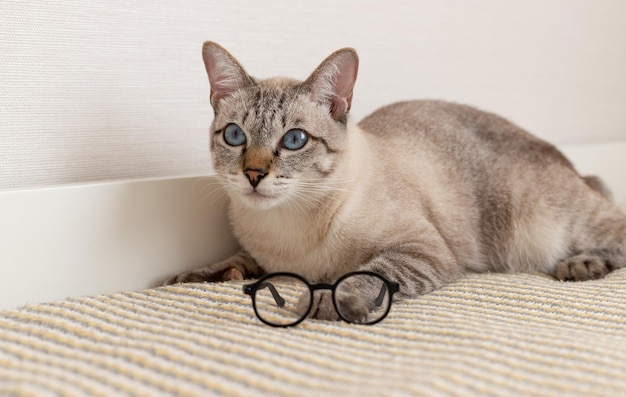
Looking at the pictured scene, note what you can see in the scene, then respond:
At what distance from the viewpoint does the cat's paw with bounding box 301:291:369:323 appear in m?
1.34

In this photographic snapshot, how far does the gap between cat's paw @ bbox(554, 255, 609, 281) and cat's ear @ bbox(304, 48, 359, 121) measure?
2.64 ft

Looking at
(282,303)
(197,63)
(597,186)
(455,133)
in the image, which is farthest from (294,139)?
(597,186)

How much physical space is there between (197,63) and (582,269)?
128cm

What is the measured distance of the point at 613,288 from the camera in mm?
1641

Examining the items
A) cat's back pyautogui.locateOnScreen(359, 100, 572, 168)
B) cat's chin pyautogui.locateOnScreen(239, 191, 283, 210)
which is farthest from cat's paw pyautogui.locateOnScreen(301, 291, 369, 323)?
cat's back pyautogui.locateOnScreen(359, 100, 572, 168)

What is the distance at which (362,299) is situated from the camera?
1413 millimetres

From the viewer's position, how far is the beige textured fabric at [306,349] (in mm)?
999

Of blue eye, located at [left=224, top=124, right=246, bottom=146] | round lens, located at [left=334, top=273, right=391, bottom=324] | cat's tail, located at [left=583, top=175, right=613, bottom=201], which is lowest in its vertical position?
cat's tail, located at [left=583, top=175, right=613, bottom=201]

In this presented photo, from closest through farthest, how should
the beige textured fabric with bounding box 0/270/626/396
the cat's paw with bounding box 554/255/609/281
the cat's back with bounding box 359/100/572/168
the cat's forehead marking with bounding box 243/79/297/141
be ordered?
the beige textured fabric with bounding box 0/270/626/396, the cat's forehead marking with bounding box 243/79/297/141, the cat's paw with bounding box 554/255/609/281, the cat's back with bounding box 359/100/572/168

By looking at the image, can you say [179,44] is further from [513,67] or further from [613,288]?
[513,67]

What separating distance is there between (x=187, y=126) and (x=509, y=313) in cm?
108

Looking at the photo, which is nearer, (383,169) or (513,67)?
(383,169)

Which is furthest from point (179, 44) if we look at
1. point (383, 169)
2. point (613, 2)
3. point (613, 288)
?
point (613, 2)

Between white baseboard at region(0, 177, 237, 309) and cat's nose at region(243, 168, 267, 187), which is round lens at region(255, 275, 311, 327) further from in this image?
white baseboard at region(0, 177, 237, 309)
